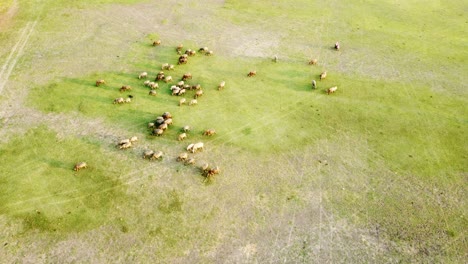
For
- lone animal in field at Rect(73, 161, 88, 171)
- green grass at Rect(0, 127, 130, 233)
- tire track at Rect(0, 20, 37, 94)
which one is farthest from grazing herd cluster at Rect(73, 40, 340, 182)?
tire track at Rect(0, 20, 37, 94)

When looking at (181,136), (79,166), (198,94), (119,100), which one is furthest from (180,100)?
(79,166)

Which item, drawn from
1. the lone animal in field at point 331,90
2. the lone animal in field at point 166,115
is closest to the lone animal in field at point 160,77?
the lone animal in field at point 166,115

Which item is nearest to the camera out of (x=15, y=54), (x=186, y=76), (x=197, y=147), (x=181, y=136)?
(x=197, y=147)

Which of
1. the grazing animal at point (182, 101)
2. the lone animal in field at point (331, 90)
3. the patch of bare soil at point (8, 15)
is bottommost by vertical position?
the patch of bare soil at point (8, 15)

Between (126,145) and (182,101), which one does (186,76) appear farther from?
(126,145)

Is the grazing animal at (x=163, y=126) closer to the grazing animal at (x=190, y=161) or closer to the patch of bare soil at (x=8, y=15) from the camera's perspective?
the grazing animal at (x=190, y=161)
